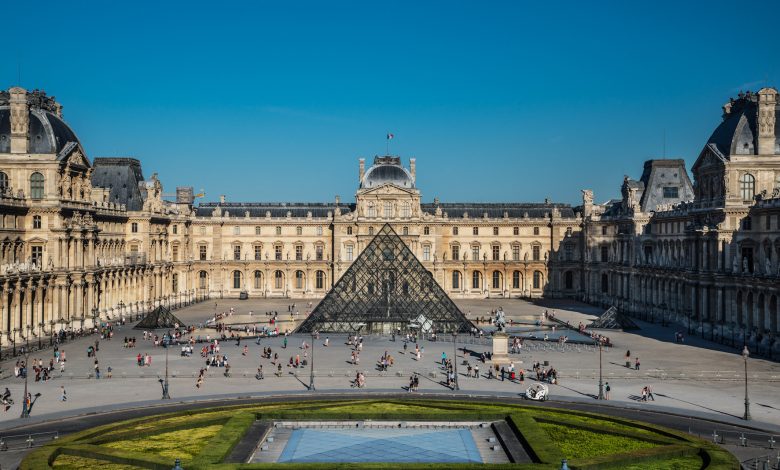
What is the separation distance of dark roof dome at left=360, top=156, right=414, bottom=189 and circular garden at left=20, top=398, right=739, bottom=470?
6181 centimetres

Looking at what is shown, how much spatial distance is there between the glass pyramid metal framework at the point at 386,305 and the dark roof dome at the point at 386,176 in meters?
30.2

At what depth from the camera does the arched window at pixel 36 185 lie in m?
61.1

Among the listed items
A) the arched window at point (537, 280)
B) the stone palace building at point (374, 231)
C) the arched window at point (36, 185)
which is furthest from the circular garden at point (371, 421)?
the arched window at point (537, 280)

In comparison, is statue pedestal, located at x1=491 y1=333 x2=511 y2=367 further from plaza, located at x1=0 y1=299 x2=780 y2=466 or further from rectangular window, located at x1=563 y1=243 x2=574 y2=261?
rectangular window, located at x1=563 y1=243 x2=574 y2=261

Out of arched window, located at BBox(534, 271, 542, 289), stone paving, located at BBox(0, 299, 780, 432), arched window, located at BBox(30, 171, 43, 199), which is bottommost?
stone paving, located at BBox(0, 299, 780, 432)

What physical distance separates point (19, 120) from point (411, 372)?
33327 millimetres

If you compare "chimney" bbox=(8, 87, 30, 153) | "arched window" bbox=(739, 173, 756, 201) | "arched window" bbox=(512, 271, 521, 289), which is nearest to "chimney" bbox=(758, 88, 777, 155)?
"arched window" bbox=(739, 173, 756, 201)

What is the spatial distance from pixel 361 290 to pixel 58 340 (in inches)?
846

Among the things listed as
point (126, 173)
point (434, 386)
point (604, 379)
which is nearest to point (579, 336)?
point (604, 379)

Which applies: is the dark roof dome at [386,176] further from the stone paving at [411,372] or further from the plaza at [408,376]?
the stone paving at [411,372]

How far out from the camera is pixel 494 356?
1994 inches

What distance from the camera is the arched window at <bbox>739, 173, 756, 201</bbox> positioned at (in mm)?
62125

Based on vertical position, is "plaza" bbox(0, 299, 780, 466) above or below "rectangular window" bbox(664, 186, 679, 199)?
below

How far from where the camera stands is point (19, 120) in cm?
6091
